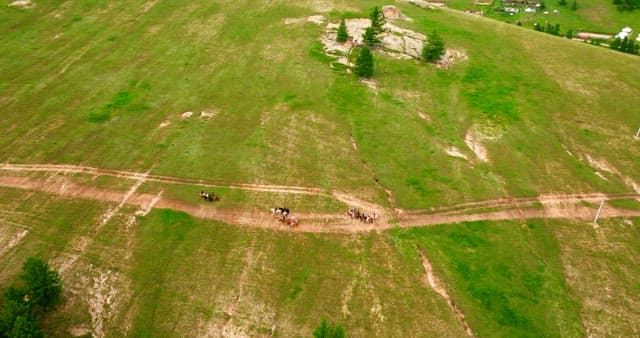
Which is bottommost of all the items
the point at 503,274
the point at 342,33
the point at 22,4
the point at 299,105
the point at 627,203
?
the point at 503,274

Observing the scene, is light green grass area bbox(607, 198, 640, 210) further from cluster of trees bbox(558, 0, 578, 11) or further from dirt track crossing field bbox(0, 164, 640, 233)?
cluster of trees bbox(558, 0, 578, 11)

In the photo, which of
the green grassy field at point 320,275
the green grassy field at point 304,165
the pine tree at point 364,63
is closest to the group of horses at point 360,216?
the green grassy field at point 320,275

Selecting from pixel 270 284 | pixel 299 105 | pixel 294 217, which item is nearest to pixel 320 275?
pixel 270 284

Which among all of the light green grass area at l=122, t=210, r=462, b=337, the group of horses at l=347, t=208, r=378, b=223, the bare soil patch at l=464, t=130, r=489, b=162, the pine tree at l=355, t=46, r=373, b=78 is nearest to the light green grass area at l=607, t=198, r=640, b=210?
the bare soil patch at l=464, t=130, r=489, b=162

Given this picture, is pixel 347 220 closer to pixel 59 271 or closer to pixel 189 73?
pixel 59 271

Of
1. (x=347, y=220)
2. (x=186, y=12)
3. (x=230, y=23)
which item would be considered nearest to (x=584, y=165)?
(x=347, y=220)

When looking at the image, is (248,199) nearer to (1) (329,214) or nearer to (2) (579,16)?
(1) (329,214)

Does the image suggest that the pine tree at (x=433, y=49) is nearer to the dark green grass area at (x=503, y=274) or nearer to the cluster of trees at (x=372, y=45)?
the cluster of trees at (x=372, y=45)
